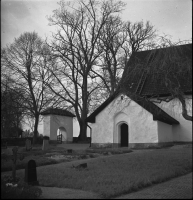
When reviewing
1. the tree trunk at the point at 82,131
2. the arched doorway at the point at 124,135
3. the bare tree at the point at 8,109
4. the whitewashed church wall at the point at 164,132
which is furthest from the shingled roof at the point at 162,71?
the tree trunk at the point at 82,131

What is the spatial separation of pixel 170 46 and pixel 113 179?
457 centimetres

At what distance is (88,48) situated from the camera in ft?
39.2

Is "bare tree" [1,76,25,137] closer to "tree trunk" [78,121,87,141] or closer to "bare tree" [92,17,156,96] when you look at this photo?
"bare tree" [92,17,156,96]

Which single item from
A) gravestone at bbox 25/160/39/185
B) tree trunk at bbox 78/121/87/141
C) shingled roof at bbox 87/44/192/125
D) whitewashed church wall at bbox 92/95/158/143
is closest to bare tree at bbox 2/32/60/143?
gravestone at bbox 25/160/39/185

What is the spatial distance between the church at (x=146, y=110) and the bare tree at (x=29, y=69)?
3341 mm

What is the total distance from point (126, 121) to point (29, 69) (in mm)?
12524

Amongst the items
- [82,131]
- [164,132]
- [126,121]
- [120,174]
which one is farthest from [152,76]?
[82,131]

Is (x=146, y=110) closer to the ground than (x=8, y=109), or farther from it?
farther from it

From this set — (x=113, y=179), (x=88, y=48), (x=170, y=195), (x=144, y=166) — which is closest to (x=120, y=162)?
(x=144, y=166)

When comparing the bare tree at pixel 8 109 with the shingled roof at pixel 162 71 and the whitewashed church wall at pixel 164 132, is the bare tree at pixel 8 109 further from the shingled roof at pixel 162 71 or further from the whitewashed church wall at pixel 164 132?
the whitewashed church wall at pixel 164 132

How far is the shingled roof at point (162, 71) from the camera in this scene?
8.37 meters

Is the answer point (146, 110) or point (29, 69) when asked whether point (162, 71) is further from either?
point (146, 110)

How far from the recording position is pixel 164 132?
17.2m

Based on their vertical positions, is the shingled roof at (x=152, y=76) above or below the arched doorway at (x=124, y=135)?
above
